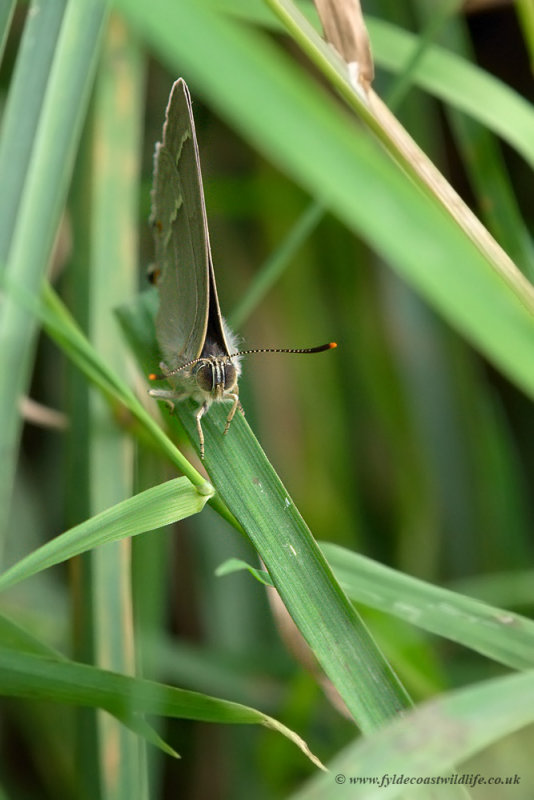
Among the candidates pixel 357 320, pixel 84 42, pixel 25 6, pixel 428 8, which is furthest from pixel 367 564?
pixel 25 6

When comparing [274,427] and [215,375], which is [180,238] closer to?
[215,375]

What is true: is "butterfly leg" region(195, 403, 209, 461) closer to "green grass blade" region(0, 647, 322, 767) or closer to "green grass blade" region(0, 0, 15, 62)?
"green grass blade" region(0, 647, 322, 767)

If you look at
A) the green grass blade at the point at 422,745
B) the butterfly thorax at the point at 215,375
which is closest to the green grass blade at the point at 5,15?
the butterfly thorax at the point at 215,375

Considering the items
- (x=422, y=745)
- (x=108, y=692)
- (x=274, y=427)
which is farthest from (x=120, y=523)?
(x=274, y=427)

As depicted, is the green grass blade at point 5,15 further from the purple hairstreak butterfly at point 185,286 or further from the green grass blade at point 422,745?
the green grass blade at point 422,745

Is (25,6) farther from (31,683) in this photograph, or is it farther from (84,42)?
(31,683)

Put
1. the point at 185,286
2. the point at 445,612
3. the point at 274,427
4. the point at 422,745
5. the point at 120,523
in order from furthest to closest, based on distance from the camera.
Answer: the point at 274,427 < the point at 185,286 < the point at 445,612 < the point at 120,523 < the point at 422,745

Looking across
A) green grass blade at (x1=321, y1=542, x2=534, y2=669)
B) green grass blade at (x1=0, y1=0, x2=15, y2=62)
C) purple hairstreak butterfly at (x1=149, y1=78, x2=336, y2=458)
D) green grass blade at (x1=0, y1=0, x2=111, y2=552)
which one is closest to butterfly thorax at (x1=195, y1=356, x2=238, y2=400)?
purple hairstreak butterfly at (x1=149, y1=78, x2=336, y2=458)
